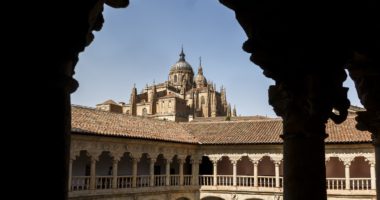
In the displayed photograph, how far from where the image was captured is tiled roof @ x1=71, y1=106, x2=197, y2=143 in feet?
75.7

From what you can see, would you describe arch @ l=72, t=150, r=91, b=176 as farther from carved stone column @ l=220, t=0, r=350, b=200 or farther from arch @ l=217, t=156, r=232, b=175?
carved stone column @ l=220, t=0, r=350, b=200

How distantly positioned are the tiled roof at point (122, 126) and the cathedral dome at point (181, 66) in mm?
73605

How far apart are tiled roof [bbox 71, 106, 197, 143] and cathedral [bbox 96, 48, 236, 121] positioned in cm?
4050

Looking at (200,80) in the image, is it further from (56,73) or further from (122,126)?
(56,73)

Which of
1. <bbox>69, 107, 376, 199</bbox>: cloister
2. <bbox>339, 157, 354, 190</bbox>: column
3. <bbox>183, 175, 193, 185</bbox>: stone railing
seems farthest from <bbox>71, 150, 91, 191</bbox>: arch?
<bbox>339, 157, 354, 190</bbox>: column

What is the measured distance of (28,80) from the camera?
7.70ft

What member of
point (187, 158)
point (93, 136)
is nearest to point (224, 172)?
point (187, 158)

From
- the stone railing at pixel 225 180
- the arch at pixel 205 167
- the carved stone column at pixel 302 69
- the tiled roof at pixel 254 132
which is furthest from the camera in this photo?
the arch at pixel 205 167

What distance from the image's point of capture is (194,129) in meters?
32.3

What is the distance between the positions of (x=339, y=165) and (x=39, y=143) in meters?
28.9

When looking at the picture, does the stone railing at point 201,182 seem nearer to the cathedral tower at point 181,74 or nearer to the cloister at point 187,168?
the cloister at point 187,168

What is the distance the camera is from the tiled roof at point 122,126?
23.1m

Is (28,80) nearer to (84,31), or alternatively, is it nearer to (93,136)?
(84,31)

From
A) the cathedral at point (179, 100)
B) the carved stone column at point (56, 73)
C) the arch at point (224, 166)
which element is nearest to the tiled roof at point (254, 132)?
the arch at point (224, 166)
